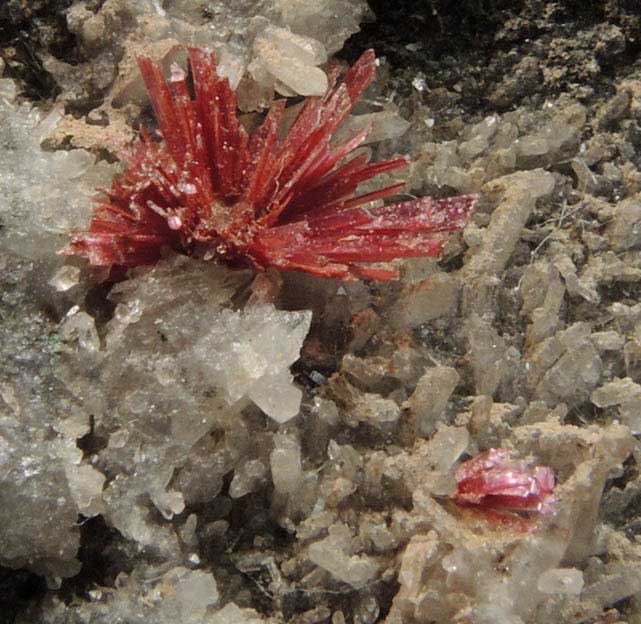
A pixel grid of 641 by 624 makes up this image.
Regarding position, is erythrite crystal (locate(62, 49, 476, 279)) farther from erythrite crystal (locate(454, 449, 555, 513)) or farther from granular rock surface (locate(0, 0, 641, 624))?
erythrite crystal (locate(454, 449, 555, 513))

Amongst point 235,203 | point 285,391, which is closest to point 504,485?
point 285,391

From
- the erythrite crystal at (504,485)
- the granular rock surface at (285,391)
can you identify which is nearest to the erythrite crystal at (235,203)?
the granular rock surface at (285,391)

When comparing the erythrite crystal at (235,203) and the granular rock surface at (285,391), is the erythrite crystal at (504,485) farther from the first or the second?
the erythrite crystal at (235,203)

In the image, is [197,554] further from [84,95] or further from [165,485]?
[84,95]

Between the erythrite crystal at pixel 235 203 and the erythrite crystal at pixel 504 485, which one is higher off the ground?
the erythrite crystal at pixel 235 203

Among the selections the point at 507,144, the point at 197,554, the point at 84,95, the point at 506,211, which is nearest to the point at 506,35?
the point at 507,144

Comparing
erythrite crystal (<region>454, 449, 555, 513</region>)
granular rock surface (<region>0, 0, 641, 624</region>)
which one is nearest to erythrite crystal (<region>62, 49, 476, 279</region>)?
granular rock surface (<region>0, 0, 641, 624</region>)
